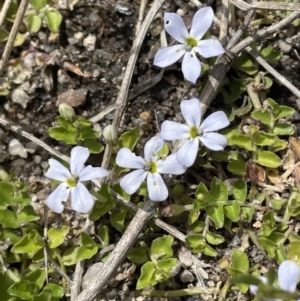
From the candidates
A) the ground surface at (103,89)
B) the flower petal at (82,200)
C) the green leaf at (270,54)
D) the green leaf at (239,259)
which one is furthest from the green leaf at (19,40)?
the green leaf at (239,259)

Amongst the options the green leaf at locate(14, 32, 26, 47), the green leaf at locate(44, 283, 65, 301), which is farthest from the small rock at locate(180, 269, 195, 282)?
the green leaf at locate(14, 32, 26, 47)

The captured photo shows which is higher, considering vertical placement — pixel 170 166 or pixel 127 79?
pixel 127 79

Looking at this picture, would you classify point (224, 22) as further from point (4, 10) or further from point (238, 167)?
point (4, 10)

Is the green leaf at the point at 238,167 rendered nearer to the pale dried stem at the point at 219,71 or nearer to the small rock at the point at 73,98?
the pale dried stem at the point at 219,71

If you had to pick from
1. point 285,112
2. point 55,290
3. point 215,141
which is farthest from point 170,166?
point 55,290

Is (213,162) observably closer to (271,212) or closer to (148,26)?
(271,212)

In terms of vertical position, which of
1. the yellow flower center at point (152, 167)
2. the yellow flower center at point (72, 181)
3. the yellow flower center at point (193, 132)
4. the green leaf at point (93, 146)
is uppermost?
the yellow flower center at point (193, 132)
